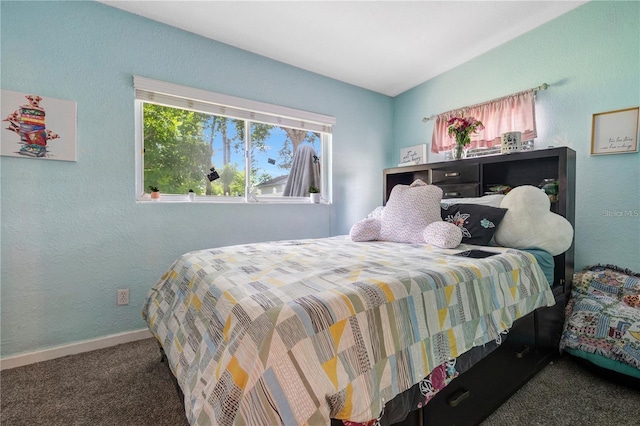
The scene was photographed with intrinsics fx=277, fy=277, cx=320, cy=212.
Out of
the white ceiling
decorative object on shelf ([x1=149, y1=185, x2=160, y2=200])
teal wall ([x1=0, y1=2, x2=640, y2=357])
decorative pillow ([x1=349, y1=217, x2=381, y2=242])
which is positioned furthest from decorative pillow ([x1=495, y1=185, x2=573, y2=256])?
decorative object on shelf ([x1=149, y1=185, x2=160, y2=200])

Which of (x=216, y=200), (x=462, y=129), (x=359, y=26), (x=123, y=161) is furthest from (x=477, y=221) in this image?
(x=123, y=161)

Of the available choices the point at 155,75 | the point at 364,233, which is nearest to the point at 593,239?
the point at 364,233

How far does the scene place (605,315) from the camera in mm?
1598

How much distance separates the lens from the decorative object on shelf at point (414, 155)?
329 centimetres

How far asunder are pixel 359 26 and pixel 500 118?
152 cm

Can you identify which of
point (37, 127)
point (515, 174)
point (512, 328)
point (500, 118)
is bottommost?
point (512, 328)

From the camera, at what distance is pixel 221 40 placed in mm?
2475

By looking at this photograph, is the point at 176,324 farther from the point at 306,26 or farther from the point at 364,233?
the point at 306,26

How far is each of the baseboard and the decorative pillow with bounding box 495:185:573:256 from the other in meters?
2.72

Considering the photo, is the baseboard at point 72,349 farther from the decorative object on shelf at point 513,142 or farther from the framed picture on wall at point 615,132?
the framed picture on wall at point 615,132

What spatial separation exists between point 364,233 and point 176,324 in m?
1.34

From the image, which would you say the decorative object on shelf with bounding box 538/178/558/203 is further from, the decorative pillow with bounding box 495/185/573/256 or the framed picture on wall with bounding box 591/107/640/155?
the framed picture on wall with bounding box 591/107/640/155

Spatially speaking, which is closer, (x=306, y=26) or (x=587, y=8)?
(x=587, y=8)

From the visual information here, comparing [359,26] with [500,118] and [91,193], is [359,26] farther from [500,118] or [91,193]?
[91,193]
